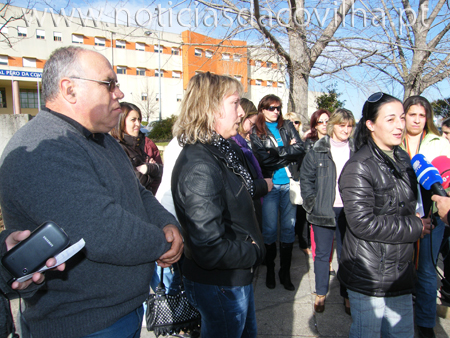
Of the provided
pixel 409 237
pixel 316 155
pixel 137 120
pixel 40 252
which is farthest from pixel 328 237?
pixel 40 252

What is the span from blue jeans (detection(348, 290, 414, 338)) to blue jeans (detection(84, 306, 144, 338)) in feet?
4.57

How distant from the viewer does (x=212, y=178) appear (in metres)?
1.67

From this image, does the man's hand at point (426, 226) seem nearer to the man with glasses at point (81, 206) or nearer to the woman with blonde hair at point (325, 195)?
the woman with blonde hair at point (325, 195)

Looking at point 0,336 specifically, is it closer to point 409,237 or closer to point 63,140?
point 63,140

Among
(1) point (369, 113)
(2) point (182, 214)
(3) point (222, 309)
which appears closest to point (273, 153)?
(1) point (369, 113)

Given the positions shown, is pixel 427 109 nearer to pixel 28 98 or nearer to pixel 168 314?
pixel 168 314

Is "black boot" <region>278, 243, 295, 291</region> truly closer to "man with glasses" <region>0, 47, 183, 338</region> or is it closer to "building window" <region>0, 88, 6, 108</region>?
"man with glasses" <region>0, 47, 183, 338</region>

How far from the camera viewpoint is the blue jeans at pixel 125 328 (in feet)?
4.55

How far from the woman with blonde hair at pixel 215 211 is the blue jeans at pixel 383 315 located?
704 mm

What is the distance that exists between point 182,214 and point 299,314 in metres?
2.12

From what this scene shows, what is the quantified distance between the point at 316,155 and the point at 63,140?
272 centimetres

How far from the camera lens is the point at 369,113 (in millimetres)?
2256

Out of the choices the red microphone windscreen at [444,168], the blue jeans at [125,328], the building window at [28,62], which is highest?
the building window at [28,62]

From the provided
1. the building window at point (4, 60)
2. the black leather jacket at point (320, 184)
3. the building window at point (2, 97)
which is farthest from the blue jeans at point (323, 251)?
the building window at point (2, 97)
